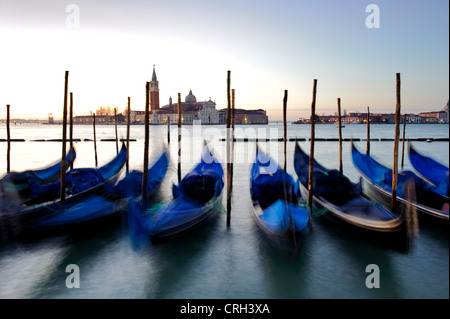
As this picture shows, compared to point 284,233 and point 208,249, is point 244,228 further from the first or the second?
point 284,233

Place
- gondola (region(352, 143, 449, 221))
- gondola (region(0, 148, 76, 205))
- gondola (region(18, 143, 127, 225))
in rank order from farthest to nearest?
gondola (region(0, 148, 76, 205)), gondola (region(352, 143, 449, 221)), gondola (region(18, 143, 127, 225))

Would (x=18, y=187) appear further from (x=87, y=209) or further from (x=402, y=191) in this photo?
(x=402, y=191)

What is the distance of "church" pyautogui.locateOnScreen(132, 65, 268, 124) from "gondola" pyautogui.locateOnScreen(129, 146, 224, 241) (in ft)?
240

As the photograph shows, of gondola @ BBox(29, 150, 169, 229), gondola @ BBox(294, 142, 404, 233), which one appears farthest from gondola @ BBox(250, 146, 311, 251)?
gondola @ BBox(29, 150, 169, 229)

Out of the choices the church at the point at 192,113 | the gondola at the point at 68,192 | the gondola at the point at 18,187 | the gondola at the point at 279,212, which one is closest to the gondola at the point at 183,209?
the gondola at the point at 279,212

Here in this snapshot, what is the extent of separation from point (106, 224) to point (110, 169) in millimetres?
3026

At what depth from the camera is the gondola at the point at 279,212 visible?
4207 mm

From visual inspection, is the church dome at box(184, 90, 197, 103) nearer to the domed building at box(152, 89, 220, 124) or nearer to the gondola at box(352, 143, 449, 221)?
Result: the domed building at box(152, 89, 220, 124)

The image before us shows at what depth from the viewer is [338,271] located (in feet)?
14.3

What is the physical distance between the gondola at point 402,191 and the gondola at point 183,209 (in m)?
3.12

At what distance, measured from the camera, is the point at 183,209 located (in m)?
5.06

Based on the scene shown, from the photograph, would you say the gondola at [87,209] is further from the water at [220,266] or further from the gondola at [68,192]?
the water at [220,266]

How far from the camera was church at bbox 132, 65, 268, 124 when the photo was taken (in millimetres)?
81312
